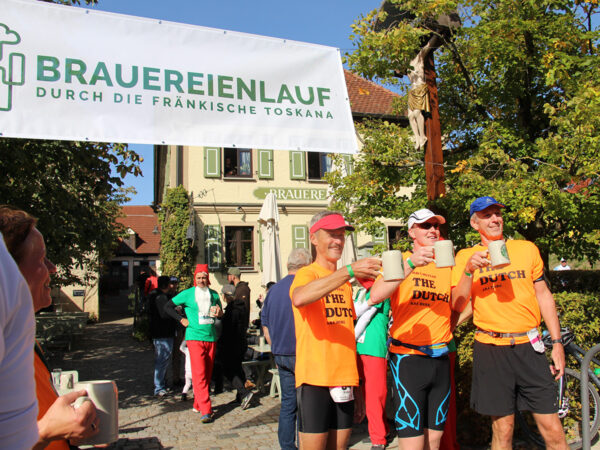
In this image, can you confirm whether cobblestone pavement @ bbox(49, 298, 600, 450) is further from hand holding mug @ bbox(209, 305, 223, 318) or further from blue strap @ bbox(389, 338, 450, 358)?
blue strap @ bbox(389, 338, 450, 358)

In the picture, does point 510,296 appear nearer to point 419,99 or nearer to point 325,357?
point 325,357

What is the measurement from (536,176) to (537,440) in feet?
9.21

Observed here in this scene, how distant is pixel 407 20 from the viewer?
6711mm

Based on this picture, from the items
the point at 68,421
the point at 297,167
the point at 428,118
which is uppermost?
the point at 297,167

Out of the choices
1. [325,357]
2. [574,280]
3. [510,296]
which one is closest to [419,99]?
[510,296]

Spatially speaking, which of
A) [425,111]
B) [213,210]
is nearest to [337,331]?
[425,111]

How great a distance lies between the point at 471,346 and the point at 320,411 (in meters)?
2.59

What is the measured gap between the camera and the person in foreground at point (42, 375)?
1.53 m

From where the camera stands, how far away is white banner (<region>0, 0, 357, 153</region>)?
301 centimetres

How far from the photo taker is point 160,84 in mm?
3307

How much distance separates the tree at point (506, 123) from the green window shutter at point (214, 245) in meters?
11.0

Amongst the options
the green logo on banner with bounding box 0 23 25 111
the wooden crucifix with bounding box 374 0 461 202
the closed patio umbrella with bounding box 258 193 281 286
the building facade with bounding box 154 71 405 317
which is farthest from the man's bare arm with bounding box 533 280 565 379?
the building facade with bounding box 154 71 405 317

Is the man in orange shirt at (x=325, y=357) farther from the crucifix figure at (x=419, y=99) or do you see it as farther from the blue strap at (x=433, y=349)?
the crucifix figure at (x=419, y=99)

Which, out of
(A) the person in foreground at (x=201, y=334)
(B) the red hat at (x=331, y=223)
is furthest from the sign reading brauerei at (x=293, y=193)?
(B) the red hat at (x=331, y=223)
